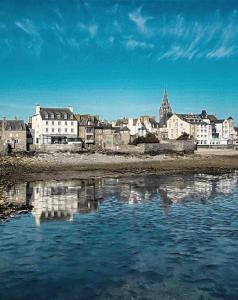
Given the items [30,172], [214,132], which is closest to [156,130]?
[214,132]

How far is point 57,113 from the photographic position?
288ft

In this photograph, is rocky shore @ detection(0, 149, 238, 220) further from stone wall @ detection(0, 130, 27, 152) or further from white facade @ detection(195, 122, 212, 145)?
white facade @ detection(195, 122, 212, 145)

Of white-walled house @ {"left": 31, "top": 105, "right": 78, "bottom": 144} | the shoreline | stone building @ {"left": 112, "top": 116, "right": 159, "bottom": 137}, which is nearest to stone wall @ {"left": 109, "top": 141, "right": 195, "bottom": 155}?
the shoreline

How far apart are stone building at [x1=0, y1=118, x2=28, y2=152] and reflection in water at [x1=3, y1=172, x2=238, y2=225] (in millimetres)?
45296

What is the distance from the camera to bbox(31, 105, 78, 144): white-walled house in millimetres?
85938

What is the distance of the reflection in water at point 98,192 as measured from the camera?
23172 mm

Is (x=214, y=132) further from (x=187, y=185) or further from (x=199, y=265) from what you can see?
(x=199, y=265)

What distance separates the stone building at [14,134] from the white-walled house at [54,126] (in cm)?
518

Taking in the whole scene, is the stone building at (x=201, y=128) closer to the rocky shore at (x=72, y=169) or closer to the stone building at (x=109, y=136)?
the stone building at (x=109, y=136)

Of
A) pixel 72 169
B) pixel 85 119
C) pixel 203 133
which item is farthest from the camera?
pixel 203 133

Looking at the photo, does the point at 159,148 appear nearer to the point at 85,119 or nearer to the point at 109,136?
the point at 109,136

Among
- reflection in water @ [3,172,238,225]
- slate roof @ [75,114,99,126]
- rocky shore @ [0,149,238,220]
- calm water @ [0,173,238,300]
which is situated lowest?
calm water @ [0,173,238,300]

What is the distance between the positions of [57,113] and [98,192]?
59954 millimetres

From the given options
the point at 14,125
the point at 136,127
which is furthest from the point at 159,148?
the point at 136,127
